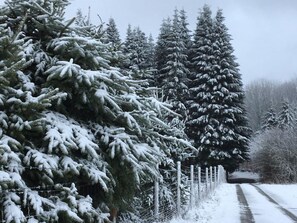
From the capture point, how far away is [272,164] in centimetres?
4144

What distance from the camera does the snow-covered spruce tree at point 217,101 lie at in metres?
37.0

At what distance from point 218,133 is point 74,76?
1287 inches

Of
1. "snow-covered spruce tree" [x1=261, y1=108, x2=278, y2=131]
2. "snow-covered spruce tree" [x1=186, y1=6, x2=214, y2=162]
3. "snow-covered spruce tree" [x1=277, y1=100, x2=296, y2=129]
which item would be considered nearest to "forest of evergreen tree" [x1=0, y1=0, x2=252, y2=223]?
"snow-covered spruce tree" [x1=186, y1=6, x2=214, y2=162]

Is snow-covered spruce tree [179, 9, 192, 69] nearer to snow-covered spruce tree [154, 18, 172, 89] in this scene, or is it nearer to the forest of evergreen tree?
snow-covered spruce tree [154, 18, 172, 89]

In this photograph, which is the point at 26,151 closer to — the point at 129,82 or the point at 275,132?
the point at 129,82

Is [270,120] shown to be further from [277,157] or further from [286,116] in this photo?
[277,157]

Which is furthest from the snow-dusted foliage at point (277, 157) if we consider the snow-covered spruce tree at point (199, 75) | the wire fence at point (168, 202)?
the wire fence at point (168, 202)

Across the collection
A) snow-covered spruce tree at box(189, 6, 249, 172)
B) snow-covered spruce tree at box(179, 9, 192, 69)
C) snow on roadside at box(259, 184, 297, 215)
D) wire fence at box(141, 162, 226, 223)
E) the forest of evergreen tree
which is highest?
snow-covered spruce tree at box(179, 9, 192, 69)

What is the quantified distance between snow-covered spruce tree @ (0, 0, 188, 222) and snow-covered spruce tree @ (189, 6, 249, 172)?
30.4 meters

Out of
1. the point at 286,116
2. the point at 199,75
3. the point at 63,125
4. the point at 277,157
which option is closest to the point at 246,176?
the point at 286,116

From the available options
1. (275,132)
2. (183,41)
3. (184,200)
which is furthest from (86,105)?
(275,132)

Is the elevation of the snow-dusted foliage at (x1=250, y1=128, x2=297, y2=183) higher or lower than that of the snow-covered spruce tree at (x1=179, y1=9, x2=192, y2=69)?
lower

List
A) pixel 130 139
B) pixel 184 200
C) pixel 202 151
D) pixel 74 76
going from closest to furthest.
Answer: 1. pixel 74 76
2. pixel 130 139
3. pixel 184 200
4. pixel 202 151

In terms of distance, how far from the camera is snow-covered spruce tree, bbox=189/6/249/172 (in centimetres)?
3697
